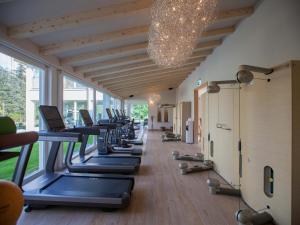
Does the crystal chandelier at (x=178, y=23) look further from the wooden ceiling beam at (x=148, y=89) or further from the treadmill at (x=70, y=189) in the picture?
the wooden ceiling beam at (x=148, y=89)

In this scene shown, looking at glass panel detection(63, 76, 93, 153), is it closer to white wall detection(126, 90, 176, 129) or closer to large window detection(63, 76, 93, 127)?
large window detection(63, 76, 93, 127)

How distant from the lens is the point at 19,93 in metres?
3.63

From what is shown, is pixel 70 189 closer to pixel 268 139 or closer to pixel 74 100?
pixel 268 139

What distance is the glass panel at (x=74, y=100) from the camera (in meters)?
5.41

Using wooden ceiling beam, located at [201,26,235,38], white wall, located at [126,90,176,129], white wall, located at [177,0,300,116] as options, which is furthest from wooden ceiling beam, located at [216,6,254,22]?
white wall, located at [126,90,176,129]

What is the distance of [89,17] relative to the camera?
2.90 metres

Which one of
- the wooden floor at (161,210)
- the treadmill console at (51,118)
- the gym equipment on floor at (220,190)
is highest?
the treadmill console at (51,118)

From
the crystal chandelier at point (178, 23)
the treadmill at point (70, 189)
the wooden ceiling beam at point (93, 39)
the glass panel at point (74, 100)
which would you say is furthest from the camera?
the glass panel at point (74, 100)

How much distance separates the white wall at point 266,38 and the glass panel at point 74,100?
12.5 ft

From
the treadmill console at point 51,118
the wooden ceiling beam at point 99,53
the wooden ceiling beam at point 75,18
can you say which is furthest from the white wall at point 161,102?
the wooden ceiling beam at point 75,18

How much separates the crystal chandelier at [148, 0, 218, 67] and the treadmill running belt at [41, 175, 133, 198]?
6.67 ft

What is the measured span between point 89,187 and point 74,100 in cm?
379

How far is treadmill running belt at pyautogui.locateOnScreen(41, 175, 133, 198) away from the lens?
2.79 meters

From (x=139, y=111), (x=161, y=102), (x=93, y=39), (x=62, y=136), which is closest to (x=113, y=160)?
(x=62, y=136)
